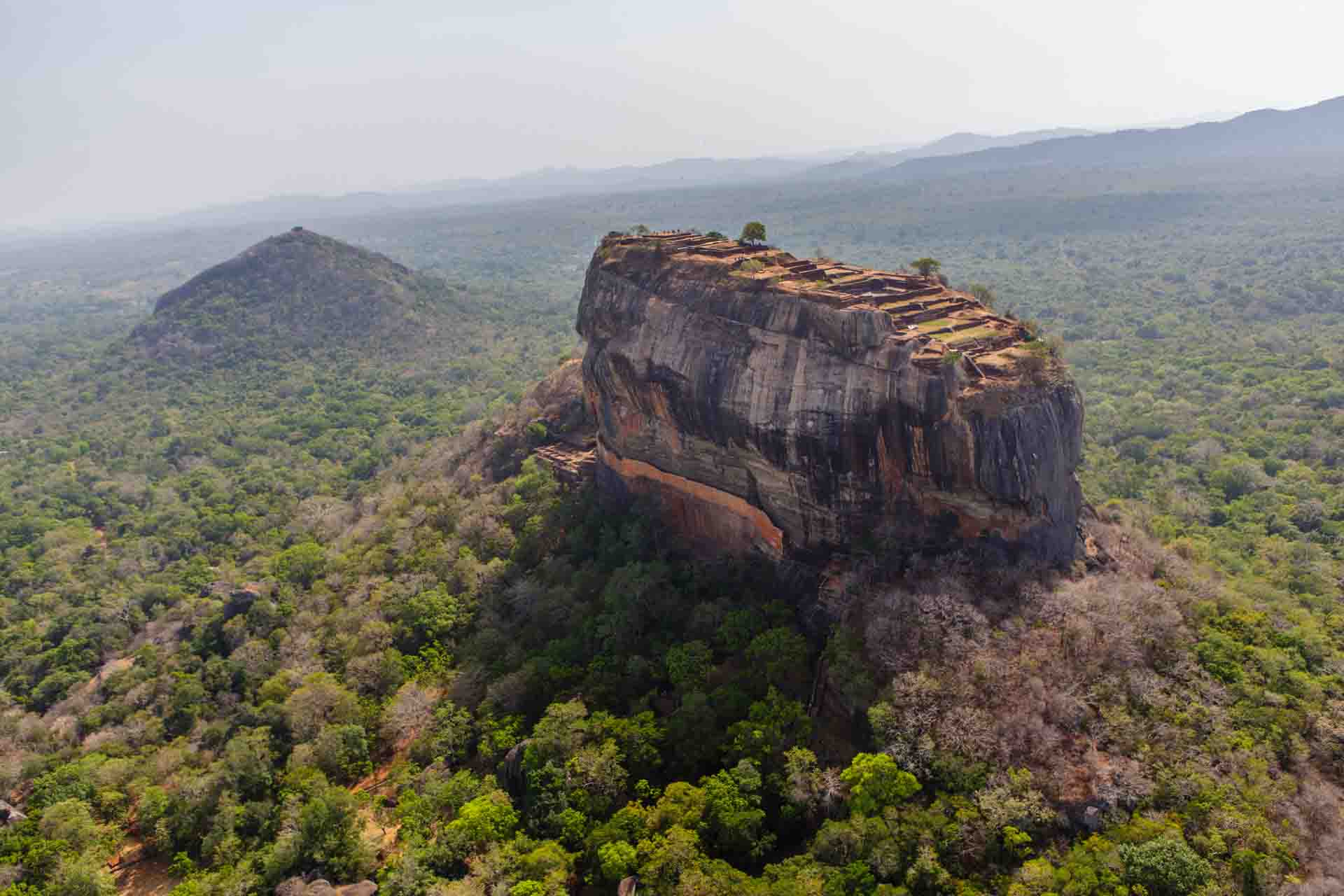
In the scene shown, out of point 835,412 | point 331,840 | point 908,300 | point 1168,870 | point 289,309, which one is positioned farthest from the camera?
point 289,309

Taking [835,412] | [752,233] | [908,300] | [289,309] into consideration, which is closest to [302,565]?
[752,233]

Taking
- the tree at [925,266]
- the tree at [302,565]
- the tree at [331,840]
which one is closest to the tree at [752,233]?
the tree at [925,266]

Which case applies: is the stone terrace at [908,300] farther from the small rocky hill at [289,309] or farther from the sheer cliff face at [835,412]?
the small rocky hill at [289,309]

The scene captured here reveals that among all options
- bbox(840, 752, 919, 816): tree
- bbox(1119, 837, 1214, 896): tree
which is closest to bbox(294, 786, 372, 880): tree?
bbox(840, 752, 919, 816): tree

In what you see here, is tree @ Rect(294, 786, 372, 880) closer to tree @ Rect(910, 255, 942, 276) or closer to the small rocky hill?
tree @ Rect(910, 255, 942, 276)

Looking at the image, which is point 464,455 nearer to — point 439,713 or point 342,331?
point 439,713

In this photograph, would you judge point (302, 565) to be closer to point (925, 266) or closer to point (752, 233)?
point (752, 233)

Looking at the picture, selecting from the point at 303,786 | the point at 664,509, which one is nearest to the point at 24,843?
the point at 303,786
